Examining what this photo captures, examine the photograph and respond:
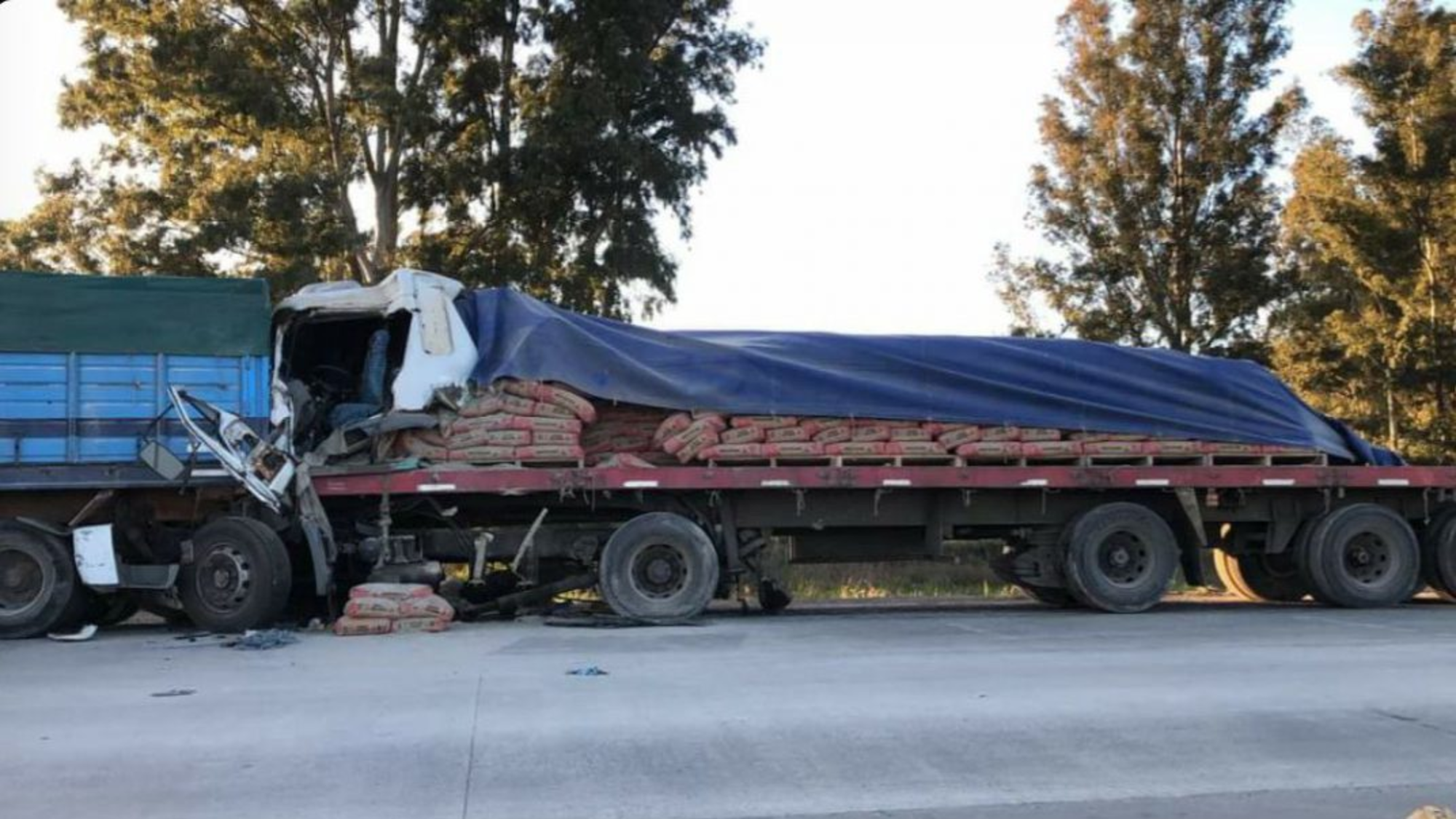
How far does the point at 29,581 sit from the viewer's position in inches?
463

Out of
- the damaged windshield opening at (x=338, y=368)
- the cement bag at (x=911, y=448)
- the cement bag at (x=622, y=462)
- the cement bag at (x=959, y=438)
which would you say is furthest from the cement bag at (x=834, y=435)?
the damaged windshield opening at (x=338, y=368)

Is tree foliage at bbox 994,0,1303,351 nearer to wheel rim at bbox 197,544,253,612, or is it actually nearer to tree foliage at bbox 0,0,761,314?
tree foliage at bbox 0,0,761,314

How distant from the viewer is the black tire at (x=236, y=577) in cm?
1173

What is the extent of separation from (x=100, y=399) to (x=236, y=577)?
2.05m

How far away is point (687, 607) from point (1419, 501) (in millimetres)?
8678

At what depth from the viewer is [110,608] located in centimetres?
1295

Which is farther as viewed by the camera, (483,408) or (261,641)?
(483,408)

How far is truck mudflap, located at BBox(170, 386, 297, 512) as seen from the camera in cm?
1188

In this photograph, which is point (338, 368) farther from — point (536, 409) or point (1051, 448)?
point (1051, 448)

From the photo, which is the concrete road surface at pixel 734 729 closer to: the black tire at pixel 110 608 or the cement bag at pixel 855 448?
the black tire at pixel 110 608

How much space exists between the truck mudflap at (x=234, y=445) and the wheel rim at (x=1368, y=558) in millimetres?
11391

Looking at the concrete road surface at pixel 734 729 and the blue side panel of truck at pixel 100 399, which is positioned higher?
the blue side panel of truck at pixel 100 399

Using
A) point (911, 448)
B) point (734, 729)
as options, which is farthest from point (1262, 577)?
point (734, 729)

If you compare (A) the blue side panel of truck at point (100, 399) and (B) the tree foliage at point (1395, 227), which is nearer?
(A) the blue side panel of truck at point (100, 399)
